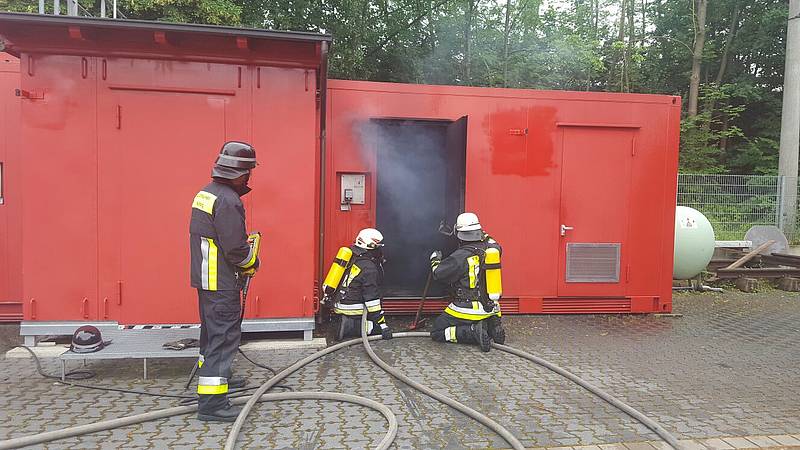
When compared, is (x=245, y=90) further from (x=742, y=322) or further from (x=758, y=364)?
(x=742, y=322)

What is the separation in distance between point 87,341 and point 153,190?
1663 mm

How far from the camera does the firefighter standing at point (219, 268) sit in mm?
3756

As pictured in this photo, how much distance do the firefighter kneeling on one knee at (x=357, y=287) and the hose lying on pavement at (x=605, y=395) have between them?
137 centimetres

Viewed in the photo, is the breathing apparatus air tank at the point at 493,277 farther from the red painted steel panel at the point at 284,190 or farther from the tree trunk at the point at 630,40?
the tree trunk at the point at 630,40

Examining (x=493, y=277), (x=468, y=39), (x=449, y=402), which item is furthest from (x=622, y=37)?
(x=449, y=402)

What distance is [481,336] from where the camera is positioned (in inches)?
221

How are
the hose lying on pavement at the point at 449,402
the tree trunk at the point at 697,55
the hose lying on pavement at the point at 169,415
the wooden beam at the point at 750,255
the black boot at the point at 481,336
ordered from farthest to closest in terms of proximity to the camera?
the tree trunk at the point at 697,55, the wooden beam at the point at 750,255, the black boot at the point at 481,336, the hose lying on pavement at the point at 449,402, the hose lying on pavement at the point at 169,415

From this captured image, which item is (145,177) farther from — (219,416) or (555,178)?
(555,178)

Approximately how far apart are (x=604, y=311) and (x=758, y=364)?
2015mm

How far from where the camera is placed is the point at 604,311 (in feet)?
23.8

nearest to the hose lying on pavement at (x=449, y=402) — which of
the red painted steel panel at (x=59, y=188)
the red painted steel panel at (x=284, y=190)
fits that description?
the red painted steel panel at (x=284, y=190)

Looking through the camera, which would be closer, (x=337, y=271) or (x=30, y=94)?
(x=30, y=94)

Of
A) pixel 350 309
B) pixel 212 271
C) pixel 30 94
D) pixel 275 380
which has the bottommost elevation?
pixel 275 380

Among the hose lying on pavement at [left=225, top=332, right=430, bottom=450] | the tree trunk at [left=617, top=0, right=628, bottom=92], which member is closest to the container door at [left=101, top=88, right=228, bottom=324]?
the hose lying on pavement at [left=225, top=332, right=430, bottom=450]
